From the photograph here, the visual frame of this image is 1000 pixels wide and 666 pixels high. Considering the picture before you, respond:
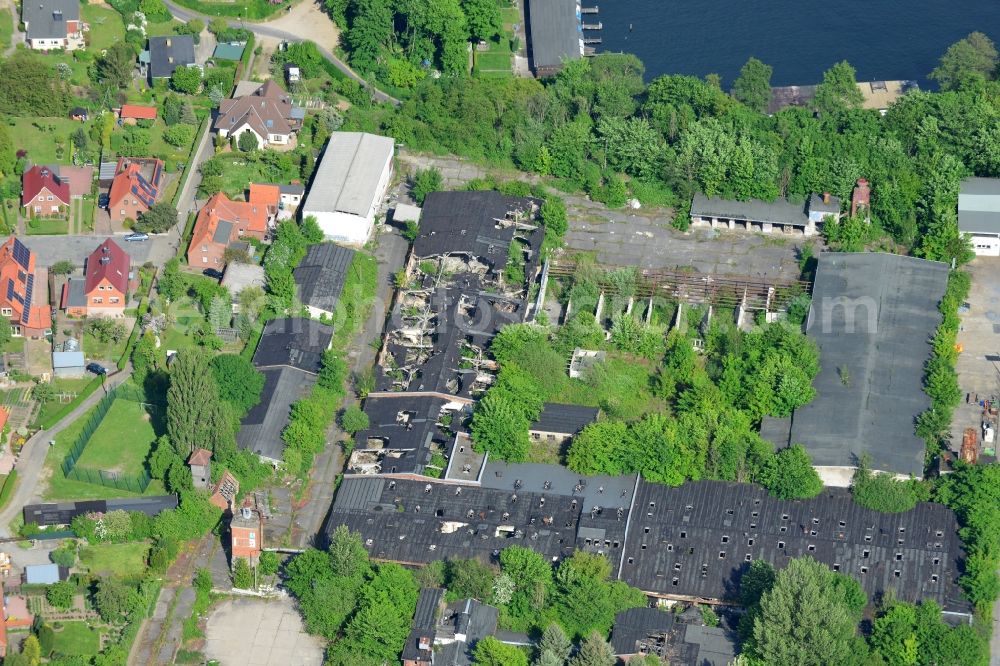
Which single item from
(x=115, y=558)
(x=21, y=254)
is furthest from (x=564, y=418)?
(x=21, y=254)

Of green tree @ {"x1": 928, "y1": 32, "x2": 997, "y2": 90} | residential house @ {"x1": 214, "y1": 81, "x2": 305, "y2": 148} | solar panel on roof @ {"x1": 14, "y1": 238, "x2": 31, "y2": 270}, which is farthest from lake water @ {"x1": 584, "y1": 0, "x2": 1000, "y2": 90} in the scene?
solar panel on roof @ {"x1": 14, "y1": 238, "x2": 31, "y2": 270}

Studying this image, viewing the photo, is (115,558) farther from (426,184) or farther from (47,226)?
(426,184)

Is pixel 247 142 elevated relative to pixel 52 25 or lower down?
lower down

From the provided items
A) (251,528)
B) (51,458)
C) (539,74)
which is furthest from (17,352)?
(539,74)

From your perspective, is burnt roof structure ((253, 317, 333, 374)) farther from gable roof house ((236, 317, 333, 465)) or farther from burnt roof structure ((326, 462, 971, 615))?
burnt roof structure ((326, 462, 971, 615))

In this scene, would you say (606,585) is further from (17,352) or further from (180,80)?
(180,80)

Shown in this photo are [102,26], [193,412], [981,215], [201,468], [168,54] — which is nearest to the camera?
[201,468]
